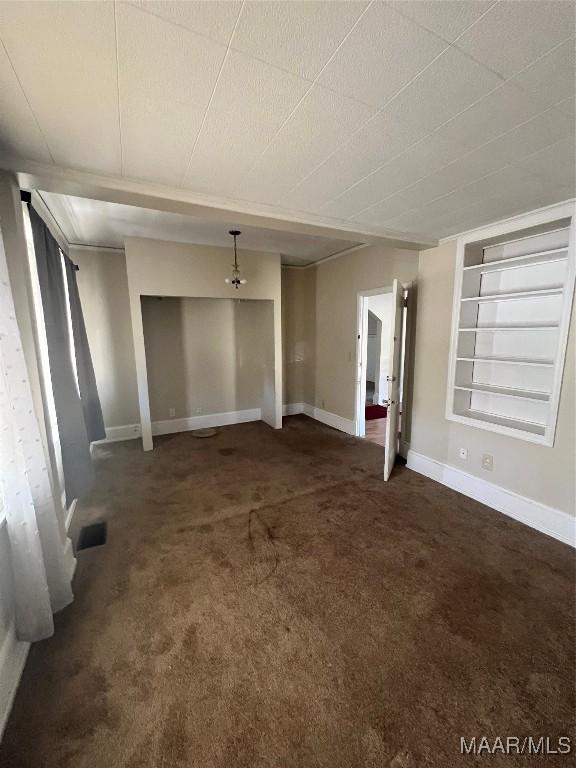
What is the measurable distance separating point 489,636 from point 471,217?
2839 mm

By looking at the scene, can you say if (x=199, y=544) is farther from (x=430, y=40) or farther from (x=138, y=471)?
(x=430, y=40)

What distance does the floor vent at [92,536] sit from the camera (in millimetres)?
2352

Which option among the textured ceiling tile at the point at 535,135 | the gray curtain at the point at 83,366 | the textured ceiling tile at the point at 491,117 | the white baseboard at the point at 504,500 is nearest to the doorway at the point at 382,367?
the white baseboard at the point at 504,500

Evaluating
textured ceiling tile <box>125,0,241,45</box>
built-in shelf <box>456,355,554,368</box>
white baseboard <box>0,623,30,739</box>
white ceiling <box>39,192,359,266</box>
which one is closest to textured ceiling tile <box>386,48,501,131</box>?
textured ceiling tile <box>125,0,241,45</box>

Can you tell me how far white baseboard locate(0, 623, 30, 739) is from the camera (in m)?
1.28

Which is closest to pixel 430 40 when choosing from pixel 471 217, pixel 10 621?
pixel 471 217

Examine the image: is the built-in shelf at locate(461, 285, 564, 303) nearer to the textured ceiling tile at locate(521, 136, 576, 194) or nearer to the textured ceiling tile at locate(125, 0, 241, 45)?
the textured ceiling tile at locate(521, 136, 576, 194)

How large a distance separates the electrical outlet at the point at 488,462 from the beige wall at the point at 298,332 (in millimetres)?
3104

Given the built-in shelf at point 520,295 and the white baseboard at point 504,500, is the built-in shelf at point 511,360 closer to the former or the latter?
the built-in shelf at point 520,295

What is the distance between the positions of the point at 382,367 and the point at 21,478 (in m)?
6.22

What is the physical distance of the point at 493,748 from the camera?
1.18 meters

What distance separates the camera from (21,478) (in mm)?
1448

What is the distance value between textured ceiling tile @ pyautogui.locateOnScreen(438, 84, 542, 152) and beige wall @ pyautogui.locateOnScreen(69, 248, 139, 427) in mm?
4137

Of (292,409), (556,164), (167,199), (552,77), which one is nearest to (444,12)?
(552,77)
